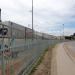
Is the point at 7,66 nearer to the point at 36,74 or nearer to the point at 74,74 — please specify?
the point at 36,74

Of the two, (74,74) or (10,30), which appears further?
(74,74)

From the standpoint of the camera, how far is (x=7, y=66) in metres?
6.67

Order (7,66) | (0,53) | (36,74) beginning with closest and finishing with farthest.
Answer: (0,53) < (7,66) < (36,74)

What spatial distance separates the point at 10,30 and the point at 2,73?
14.2 feet

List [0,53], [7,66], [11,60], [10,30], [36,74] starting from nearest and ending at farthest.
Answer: [0,53]
[7,66]
[11,60]
[10,30]
[36,74]

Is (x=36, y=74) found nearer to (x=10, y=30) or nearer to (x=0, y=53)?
(x=10, y=30)

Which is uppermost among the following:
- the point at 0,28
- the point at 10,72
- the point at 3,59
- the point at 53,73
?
the point at 0,28

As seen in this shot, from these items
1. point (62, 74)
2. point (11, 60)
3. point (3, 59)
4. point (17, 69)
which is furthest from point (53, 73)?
point (3, 59)

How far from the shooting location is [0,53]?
5949 mm

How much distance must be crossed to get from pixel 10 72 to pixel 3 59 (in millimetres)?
902

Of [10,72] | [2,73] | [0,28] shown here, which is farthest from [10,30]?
[2,73]

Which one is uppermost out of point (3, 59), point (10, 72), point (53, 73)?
point (3, 59)

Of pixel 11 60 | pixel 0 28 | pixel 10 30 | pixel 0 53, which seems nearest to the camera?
pixel 0 53

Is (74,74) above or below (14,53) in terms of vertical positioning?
below
